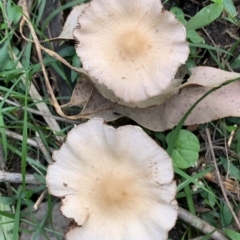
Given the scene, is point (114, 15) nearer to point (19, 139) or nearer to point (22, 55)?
point (22, 55)

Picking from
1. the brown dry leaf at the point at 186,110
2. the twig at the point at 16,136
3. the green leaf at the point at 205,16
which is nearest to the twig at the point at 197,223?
the brown dry leaf at the point at 186,110

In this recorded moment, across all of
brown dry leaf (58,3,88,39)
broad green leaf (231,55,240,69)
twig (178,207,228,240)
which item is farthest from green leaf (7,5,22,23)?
twig (178,207,228,240)

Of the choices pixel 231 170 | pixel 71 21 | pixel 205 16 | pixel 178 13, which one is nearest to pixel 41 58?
pixel 71 21

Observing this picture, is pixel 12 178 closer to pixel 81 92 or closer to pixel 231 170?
pixel 81 92

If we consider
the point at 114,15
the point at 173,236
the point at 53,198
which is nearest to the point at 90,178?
the point at 53,198

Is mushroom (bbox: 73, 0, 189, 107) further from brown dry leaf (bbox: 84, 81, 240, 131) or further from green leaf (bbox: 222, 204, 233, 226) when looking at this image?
green leaf (bbox: 222, 204, 233, 226)
